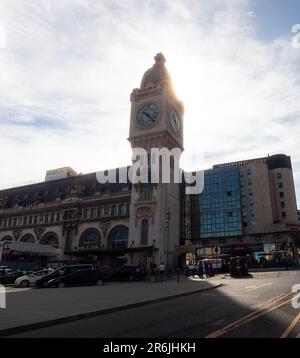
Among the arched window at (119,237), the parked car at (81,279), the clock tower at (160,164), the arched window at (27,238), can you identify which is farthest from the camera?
the arched window at (27,238)

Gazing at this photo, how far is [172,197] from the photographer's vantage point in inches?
2212

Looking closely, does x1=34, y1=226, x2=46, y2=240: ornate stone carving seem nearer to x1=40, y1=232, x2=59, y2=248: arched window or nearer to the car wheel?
x1=40, y1=232, x2=59, y2=248: arched window

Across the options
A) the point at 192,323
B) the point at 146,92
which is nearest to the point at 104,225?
the point at 146,92

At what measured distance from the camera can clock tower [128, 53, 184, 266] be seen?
50.5m

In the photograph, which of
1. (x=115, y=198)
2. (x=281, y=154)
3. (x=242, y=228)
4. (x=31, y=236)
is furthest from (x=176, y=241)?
(x=281, y=154)

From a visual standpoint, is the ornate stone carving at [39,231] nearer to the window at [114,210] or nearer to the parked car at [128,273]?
the window at [114,210]

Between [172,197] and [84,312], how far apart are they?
149 ft

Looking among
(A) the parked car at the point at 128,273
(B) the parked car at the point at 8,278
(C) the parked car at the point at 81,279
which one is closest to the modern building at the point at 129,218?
(A) the parked car at the point at 128,273

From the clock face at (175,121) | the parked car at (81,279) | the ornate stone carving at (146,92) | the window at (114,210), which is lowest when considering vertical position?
the parked car at (81,279)

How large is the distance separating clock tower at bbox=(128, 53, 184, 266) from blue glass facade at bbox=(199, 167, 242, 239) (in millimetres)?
38298

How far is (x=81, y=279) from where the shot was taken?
27.6m

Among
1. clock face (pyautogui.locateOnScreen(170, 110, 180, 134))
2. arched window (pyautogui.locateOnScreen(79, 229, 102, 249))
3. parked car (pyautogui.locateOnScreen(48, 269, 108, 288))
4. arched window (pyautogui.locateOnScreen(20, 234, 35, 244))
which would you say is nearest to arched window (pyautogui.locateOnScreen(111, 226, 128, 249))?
arched window (pyautogui.locateOnScreen(79, 229, 102, 249))

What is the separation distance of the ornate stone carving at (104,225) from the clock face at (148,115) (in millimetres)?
18511

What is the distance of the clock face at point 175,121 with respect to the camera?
59331 mm
